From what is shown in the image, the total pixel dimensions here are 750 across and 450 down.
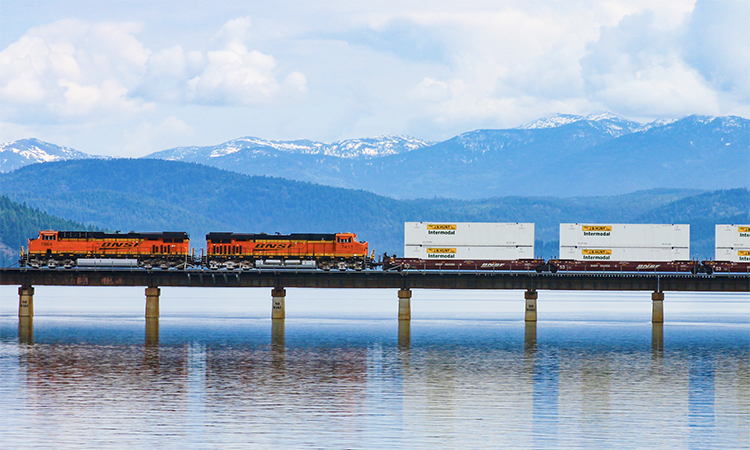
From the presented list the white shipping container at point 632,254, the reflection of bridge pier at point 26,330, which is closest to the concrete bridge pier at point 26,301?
the reflection of bridge pier at point 26,330

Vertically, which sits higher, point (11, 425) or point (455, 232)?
point (455, 232)

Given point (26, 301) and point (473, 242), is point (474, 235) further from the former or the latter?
point (26, 301)

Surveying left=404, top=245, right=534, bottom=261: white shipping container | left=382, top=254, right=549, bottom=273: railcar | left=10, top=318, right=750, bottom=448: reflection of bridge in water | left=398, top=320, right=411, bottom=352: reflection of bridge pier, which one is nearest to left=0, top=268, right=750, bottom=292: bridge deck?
left=382, top=254, right=549, bottom=273: railcar

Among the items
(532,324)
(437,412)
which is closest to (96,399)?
(437,412)

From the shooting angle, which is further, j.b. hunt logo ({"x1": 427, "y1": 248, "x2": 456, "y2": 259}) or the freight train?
the freight train

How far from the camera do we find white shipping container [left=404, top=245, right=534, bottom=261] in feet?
323

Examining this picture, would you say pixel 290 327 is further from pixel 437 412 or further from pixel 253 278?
pixel 437 412

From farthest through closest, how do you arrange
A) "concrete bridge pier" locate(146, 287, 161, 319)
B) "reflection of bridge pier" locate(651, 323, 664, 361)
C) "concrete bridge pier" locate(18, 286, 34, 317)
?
"concrete bridge pier" locate(18, 286, 34, 317)
"concrete bridge pier" locate(146, 287, 161, 319)
"reflection of bridge pier" locate(651, 323, 664, 361)

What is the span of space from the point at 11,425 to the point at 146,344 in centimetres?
3660

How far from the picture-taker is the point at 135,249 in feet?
333

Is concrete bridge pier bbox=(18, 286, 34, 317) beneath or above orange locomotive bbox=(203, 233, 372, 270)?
beneath

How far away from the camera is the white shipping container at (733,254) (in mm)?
98625

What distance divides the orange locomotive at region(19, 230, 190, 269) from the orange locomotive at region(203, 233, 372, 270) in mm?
3469

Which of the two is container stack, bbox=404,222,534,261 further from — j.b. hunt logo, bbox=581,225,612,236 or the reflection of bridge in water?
the reflection of bridge in water
